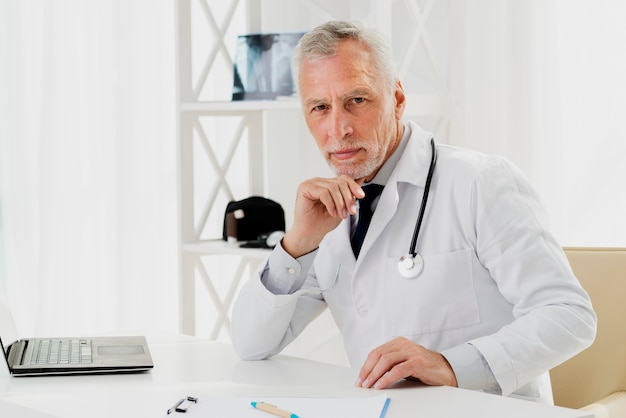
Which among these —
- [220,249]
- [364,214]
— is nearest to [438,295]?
[364,214]

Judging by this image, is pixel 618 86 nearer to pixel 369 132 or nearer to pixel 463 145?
pixel 463 145

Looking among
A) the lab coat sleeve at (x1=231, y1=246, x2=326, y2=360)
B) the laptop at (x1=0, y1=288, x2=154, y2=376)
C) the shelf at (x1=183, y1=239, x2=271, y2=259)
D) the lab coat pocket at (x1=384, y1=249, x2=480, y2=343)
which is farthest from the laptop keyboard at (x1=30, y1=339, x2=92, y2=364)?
the shelf at (x1=183, y1=239, x2=271, y2=259)

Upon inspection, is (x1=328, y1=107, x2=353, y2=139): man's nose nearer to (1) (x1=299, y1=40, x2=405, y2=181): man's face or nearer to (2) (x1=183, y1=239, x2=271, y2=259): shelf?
(1) (x1=299, y1=40, x2=405, y2=181): man's face

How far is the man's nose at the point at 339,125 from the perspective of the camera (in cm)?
183

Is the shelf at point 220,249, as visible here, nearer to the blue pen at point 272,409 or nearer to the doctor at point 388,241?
the doctor at point 388,241

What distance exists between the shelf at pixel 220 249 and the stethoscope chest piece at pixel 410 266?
40.0 inches

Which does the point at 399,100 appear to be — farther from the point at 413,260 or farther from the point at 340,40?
the point at 413,260

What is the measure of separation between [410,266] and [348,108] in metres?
0.33

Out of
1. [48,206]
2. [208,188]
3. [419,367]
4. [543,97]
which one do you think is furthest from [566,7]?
[48,206]

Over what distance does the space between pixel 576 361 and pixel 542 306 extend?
43 cm

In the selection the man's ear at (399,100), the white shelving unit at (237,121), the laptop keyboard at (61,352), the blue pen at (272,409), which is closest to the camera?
the blue pen at (272,409)

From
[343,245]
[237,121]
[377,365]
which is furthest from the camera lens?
[237,121]

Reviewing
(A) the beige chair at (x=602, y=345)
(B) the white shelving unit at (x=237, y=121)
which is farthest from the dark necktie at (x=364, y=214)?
(B) the white shelving unit at (x=237, y=121)

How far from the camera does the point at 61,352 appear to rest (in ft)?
5.76
